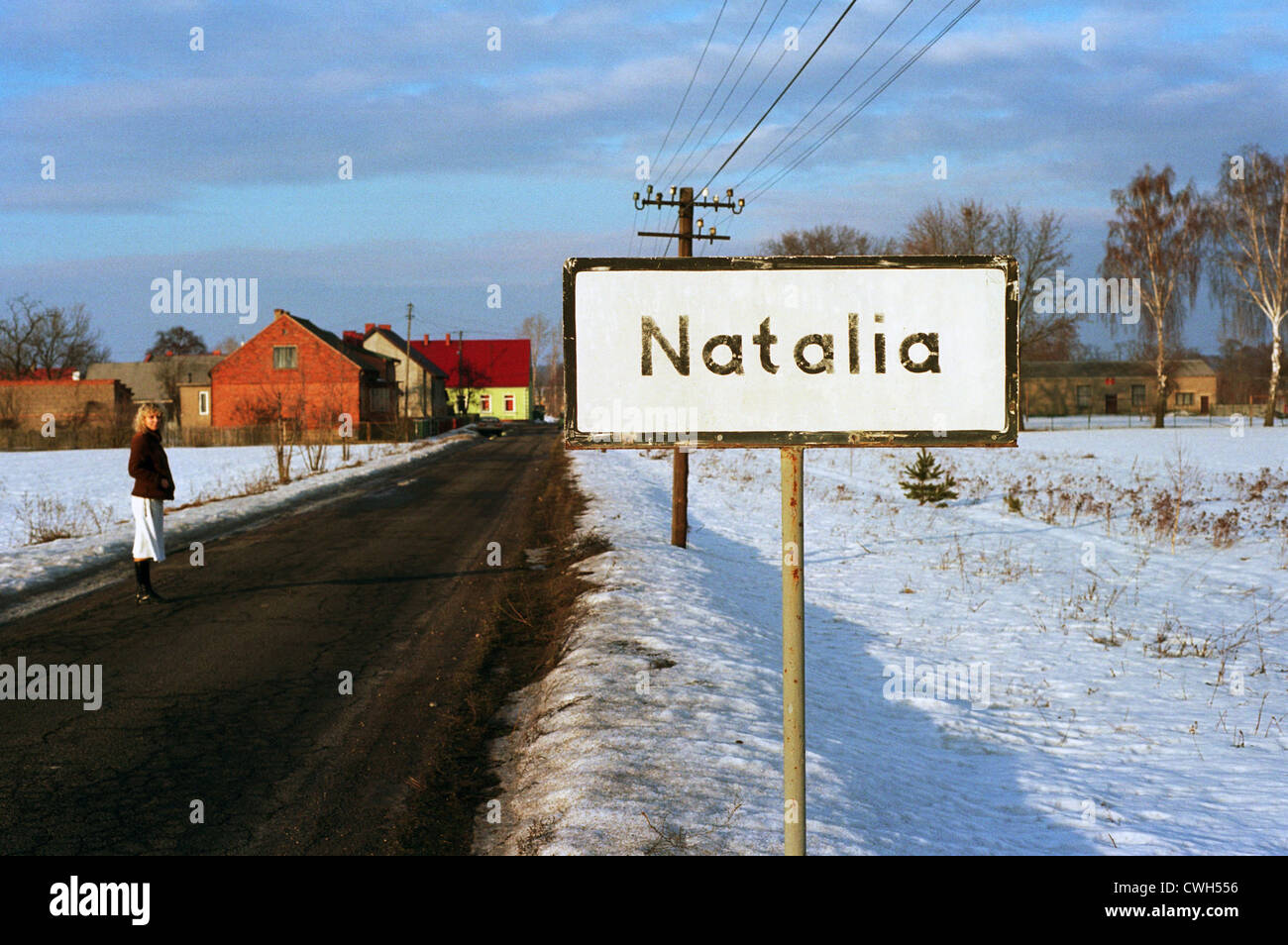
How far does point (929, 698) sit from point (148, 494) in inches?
324

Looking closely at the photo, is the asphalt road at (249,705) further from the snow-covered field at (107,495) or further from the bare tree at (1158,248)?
the bare tree at (1158,248)

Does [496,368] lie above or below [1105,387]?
above

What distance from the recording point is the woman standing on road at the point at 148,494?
9.59 metres

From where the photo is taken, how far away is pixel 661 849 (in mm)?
3795

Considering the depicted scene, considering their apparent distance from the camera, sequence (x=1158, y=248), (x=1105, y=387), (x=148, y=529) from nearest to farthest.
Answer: (x=148, y=529) → (x=1158, y=248) → (x=1105, y=387)

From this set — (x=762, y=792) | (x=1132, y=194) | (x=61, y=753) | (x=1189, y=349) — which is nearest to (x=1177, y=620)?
(x=762, y=792)

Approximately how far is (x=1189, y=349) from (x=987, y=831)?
120864 millimetres

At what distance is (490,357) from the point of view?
103 m

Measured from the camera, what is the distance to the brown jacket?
9.85m

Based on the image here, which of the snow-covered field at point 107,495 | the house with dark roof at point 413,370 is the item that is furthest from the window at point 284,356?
the house with dark roof at point 413,370

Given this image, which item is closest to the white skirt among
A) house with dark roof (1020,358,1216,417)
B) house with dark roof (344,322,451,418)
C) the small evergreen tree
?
the small evergreen tree

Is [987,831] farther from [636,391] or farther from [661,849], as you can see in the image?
[636,391]

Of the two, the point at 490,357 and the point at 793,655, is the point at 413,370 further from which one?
the point at 793,655

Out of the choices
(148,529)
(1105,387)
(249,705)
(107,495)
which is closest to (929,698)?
(249,705)
